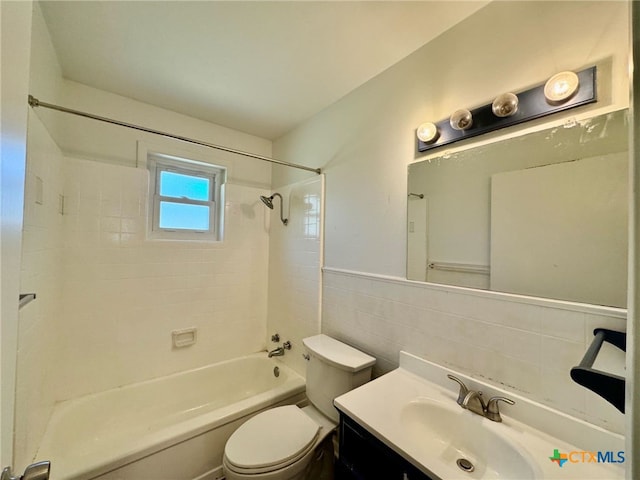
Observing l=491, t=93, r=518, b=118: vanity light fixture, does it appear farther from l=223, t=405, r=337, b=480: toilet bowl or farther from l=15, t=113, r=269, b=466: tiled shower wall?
l=15, t=113, r=269, b=466: tiled shower wall

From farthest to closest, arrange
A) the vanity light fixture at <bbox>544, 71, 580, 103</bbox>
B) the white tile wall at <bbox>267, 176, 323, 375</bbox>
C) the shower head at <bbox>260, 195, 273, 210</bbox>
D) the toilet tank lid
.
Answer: the shower head at <bbox>260, 195, 273, 210</bbox>, the white tile wall at <bbox>267, 176, 323, 375</bbox>, the toilet tank lid, the vanity light fixture at <bbox>544, 71, 580, 103</bbox>

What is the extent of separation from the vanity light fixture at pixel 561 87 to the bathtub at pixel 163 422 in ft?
6.81

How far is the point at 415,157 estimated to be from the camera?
4.67 ft

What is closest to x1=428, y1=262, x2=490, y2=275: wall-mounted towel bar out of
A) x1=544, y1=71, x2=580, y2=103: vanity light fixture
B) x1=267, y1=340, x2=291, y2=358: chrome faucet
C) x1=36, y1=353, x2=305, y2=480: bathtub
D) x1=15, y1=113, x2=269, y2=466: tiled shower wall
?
x1=544, y1=71, x2=580, y2=103: vanity light fixture

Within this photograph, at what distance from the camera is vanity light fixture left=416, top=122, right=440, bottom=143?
132 cm

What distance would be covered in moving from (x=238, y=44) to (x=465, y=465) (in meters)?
2.17

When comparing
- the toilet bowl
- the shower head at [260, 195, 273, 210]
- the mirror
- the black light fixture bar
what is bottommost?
the toilet bowl

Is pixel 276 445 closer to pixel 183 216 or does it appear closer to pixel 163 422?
pixel 163 422

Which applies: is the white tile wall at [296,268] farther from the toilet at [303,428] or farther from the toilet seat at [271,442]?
the toilet seat at [271,442]

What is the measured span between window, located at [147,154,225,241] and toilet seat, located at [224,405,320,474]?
154 cm

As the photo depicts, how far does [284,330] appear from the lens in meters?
2.34

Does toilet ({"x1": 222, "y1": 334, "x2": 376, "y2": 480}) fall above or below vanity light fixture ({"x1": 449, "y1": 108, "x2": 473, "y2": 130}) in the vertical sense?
below

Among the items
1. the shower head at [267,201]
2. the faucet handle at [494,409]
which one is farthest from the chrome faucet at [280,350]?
the faucet handle at [494,409]

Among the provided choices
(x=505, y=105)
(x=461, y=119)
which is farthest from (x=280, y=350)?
(x=505, y=105)
